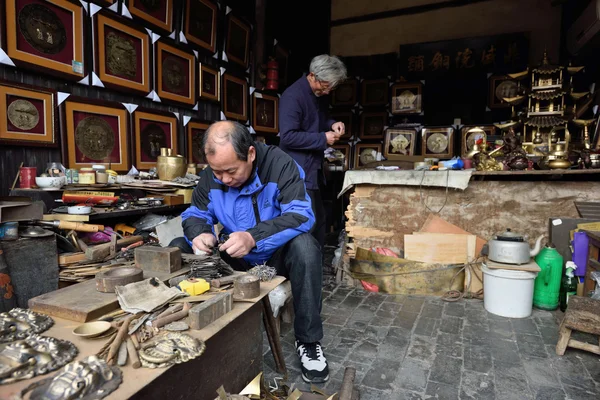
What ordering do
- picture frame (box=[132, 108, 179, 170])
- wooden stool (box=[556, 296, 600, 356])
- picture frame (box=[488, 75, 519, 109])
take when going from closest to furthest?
1. wooden stool (box=[556, 296, 600, 356])
2. picture frame (box=[132, 108, 179, 170])
3. picture frame (box=[488, 75, 519, 109])

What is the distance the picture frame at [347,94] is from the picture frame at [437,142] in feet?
5.40

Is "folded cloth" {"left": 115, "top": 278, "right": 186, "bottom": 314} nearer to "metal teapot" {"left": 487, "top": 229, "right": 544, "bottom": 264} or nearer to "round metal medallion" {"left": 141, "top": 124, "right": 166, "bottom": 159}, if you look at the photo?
"round metal medallion" {"left": 141, "top": 124, "right": 166, "bottom": 159}

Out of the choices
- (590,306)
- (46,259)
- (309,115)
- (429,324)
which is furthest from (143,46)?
(590,306)

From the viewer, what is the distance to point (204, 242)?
2.03 m

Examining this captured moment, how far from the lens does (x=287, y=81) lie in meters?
6.26

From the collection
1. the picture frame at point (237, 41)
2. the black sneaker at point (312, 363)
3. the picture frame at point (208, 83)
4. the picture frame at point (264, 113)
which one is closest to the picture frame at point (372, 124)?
the picture frame at point (264, 113)

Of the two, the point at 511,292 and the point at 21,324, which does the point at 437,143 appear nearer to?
the point at 511,292

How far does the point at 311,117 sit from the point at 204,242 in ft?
5.43

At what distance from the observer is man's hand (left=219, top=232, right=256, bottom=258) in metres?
1.83

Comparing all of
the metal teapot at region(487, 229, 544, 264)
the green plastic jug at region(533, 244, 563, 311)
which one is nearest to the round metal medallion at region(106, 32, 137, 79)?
the metal teapot at region(487, 229, 544, 264)

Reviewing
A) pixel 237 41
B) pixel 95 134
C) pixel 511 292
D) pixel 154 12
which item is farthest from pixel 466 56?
pixel 95 134

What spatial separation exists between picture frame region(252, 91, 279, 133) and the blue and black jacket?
3216mm

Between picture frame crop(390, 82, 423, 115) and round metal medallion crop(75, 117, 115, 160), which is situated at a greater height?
picture frame crop(390, 82, 423, 115)

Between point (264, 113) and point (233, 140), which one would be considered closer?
point (233, 140)
